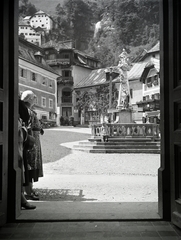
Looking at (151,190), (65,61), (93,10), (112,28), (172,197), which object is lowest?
(151,190)

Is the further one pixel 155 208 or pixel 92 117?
pixel 92 117

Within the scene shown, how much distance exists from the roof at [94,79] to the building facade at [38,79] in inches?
153

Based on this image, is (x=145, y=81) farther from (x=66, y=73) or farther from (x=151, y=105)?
(x=66, y=73)

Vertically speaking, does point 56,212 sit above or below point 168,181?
below

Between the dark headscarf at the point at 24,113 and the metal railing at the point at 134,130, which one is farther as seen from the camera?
the metal railing at the point at 134,130

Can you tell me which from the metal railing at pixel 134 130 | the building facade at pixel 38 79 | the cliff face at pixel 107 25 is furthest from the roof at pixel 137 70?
the metal railing at pixel 134 130

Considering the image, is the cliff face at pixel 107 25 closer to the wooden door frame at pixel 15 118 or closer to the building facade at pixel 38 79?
the building facade at pixel 38 79

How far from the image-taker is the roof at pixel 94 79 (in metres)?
24.2

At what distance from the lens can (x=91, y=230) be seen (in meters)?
2.50

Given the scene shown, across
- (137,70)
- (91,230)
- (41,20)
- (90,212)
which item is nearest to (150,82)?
(137,70)

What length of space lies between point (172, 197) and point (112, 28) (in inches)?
871

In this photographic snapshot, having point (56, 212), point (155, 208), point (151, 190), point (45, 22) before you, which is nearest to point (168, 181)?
point (155, 208)

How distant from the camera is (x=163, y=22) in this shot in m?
2.87

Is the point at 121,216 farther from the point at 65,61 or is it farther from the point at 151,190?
the point at 65,61
